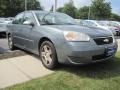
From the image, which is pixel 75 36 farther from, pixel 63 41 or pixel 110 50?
pixel 110 50

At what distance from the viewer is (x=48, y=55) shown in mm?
5676

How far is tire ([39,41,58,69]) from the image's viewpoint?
17.8ft

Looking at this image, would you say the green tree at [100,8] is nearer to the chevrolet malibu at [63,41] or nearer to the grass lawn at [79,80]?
the chevrolet malibu at [63,41]

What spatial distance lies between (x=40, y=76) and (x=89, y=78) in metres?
1.11

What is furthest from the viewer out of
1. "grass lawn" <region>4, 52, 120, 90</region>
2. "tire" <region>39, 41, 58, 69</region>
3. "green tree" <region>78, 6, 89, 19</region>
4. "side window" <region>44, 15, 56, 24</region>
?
"green tree" <region>78, 6, 89, 19</region>

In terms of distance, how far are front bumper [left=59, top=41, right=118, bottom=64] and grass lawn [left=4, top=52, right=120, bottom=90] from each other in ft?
1.09

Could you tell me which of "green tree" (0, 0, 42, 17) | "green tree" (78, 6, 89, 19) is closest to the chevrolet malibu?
"green tree" (0, 0, 42, 17)

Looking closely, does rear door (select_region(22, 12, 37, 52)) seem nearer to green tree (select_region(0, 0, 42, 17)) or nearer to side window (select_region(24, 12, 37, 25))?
side window (select_region(24, 12, 37, 25))

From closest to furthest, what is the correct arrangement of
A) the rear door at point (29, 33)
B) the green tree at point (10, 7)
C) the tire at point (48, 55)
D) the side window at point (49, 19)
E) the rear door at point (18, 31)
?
the tire at point (48, 55)
the rear door at point (29, 33)
the side window at point (49, 19)
the rear door at point (18, 31)
the green tree at point (10, 7)

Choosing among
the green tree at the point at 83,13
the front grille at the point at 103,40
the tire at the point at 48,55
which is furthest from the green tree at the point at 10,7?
the front grille at the point at 103,40

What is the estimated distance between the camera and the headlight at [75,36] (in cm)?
511

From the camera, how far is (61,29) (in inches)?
214

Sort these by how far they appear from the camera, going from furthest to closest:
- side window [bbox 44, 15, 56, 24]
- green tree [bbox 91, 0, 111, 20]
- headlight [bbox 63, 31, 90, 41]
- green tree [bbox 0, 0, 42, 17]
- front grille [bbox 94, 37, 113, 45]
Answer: green tree [bbox 0, 0, 42, 17], green tree [bbox 91, 0, 111, 20], side window [bbox 44, 15, 56, 24], front grille [bbox 94, 37, 113, 45], headlight [bbox 63, 31, 90, 41]

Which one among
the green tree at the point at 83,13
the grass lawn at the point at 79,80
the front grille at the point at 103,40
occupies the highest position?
the green tree at the point at 83,13
